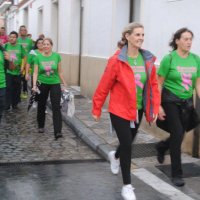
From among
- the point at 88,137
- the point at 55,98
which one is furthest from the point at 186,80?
the point at 55,98

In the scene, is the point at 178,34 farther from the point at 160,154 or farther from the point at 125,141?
the point at 160,154

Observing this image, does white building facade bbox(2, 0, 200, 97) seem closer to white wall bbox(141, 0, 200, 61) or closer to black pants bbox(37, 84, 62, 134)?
white wall bbox(141, 0, 200, 61)

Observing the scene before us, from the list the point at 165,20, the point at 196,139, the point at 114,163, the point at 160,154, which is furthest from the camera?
the point at 165,20

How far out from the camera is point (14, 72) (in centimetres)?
1054

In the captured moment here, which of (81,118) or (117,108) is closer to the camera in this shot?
(117,108)

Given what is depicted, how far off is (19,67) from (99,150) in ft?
14.5

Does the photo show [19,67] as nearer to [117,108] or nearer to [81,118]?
[81,118]

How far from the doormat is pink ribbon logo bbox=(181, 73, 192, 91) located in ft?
3.65

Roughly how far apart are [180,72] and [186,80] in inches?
4.9

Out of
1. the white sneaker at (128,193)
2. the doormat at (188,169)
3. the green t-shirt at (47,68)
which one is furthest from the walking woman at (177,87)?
the green t-shirt at (47,68)

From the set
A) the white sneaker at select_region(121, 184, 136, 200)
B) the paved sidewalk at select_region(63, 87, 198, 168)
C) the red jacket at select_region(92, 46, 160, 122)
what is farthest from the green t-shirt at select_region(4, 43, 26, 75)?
the white sneaker at select_region(121, 184, 136, 200)

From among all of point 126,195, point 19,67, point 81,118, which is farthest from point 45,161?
point 19,67

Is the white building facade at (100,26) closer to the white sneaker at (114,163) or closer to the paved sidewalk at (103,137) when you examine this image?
the paved sidewalk at (103,137)

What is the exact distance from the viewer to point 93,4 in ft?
39.5
